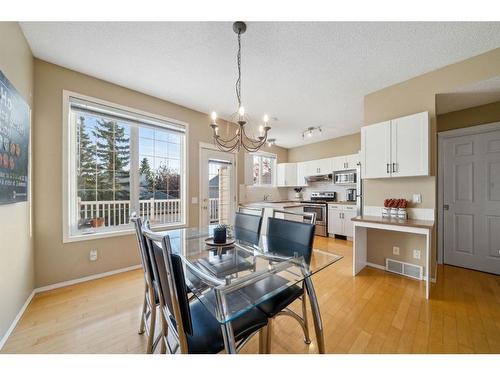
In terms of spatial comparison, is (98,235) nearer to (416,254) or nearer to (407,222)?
(407,222)

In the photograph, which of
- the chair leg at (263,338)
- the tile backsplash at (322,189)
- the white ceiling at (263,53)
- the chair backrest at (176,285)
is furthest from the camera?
the tile backsplash at (322,189)

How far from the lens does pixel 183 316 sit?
90cm

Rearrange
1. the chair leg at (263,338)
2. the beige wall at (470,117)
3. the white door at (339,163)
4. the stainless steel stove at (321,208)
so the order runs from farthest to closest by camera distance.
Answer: the stainless steel stove at (321,208) < the white door at (339,163) < the beige wall at (470,117) < the chair leg at (263,338)

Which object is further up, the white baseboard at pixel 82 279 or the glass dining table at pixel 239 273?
the glass dining table at pixel 239 273

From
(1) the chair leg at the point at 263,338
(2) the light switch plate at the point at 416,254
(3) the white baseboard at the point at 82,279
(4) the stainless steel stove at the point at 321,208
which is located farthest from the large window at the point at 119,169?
(2) the light switch plate at the point at 416,254

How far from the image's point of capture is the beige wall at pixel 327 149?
4891 mm

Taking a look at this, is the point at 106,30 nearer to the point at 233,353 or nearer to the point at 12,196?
the point at 12,196

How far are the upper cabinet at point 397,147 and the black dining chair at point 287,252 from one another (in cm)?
169

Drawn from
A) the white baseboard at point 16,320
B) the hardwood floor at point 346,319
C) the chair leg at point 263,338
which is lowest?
the hardwood floor at point 346,319

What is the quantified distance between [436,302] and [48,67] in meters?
4.86

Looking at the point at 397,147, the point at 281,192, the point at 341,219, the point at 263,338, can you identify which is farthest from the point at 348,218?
the point at 263,338

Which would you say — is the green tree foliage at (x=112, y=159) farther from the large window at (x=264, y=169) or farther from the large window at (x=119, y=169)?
the large window at (x=264, y=169)

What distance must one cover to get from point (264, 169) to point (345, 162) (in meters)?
2.05
